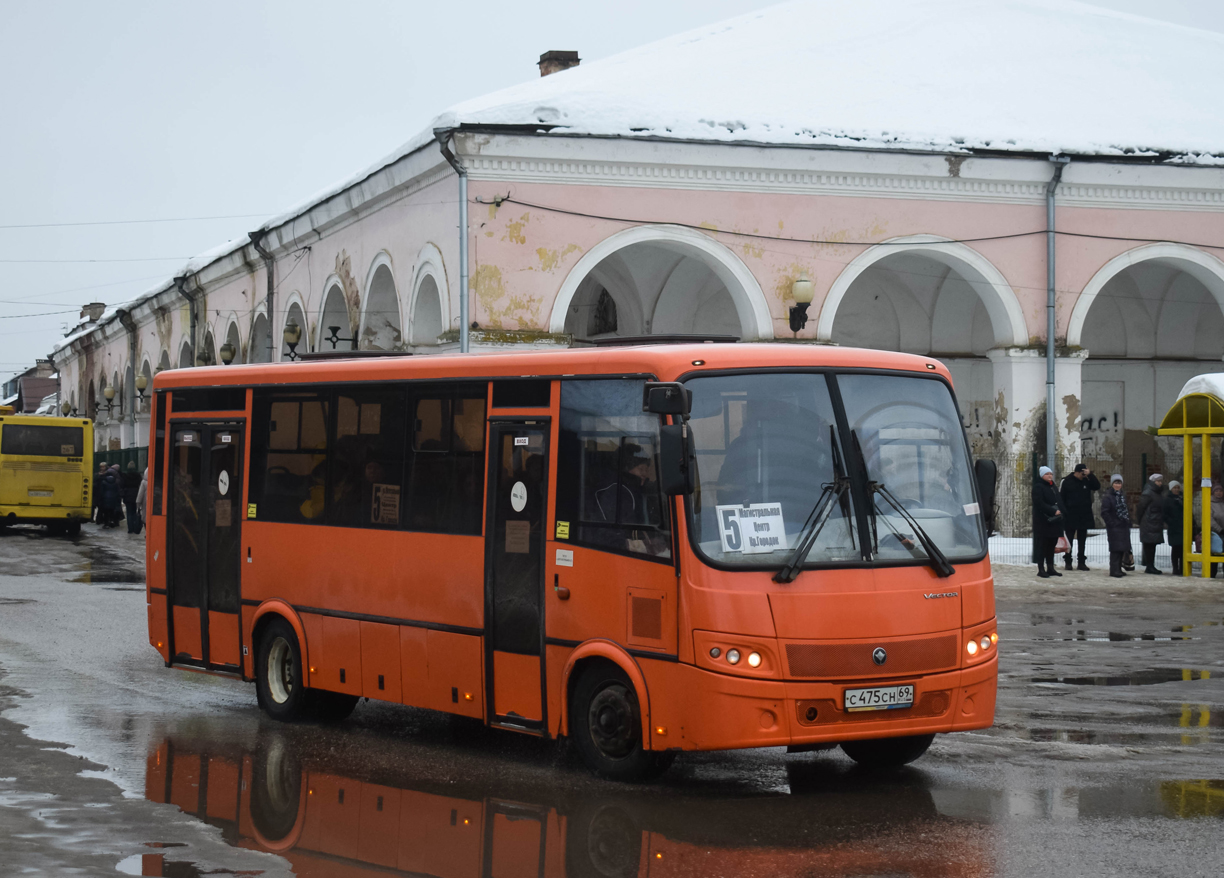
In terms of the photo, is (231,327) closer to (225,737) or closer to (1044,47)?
(1044,47)

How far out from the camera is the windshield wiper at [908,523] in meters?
8.11

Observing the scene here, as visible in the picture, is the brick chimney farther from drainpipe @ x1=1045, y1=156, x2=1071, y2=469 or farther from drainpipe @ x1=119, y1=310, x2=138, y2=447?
drainpipe @ x1=119, y1=310, x2=138, y2=447

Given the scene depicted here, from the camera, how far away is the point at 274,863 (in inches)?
263

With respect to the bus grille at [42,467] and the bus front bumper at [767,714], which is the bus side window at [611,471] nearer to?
the bus front bumper at [767,714]

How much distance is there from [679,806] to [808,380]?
7.46 feet

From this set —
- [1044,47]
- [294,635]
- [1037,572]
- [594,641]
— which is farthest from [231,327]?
[594,641]

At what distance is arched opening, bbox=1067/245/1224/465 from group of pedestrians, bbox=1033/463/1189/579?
8.48 m

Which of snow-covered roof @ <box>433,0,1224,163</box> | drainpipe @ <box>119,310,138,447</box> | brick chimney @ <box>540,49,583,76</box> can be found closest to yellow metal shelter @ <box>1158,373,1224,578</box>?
snow-covered roof @ <box>433,0,1224,163</box>

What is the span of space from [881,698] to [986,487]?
5.46 feet

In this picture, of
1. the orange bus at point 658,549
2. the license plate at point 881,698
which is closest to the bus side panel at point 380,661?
the orange bus at point 658,549

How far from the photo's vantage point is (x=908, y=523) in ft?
26.8

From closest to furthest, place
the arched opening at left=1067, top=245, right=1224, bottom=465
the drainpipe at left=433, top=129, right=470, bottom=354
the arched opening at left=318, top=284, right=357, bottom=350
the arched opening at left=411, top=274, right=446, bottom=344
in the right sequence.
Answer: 1. the drainpipe at left=433, top=129, right=470, bottom=354
2. the arched opening at left=411, top=274, right=446, bottom=344
3. the arched opening at left=318, top=284, right=357, bottom=350
4. the arched opening at left=1067, top=245, right=1224, bottom=465

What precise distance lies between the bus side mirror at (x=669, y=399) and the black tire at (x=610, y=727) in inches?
55.5

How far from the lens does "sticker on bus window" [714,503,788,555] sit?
7812mm
